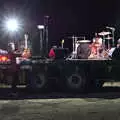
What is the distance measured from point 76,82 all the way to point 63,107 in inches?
135

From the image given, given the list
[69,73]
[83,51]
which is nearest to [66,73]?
[69,73]

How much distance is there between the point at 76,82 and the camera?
584 inches

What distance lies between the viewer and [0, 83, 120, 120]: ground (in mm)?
9887

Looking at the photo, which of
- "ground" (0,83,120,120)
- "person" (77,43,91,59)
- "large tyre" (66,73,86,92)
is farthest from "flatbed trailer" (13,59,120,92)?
"person" (77,43,91,59)

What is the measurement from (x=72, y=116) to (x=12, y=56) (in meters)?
5.37

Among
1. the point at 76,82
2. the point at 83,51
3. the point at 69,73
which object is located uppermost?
the point at 83,51

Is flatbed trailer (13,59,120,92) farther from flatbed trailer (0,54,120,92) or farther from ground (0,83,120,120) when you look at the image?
ground (0,83,120,120)

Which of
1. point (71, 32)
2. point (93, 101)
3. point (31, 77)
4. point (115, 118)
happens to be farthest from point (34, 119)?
point (71, 32)

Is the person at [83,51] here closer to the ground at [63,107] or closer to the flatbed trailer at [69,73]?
the flatbed trailer at [69,73]

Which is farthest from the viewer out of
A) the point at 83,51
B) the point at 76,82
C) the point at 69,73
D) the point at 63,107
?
the point at 83,51

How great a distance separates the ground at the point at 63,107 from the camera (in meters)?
9.89

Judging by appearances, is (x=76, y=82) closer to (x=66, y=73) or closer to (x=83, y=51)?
(x=66, y=73)

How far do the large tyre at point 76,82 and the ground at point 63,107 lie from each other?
1.91ft

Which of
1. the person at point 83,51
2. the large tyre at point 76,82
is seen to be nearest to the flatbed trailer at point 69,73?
the large tyre at point 76,82
